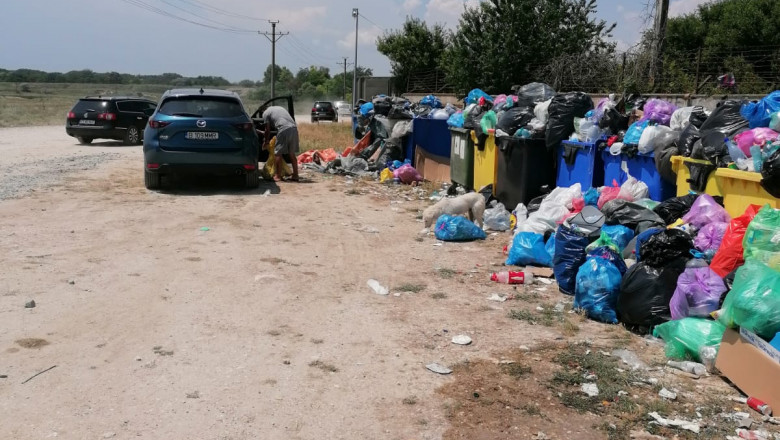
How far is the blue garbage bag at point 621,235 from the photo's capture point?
19.6 ft

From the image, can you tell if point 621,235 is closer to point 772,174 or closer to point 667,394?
point 772,174

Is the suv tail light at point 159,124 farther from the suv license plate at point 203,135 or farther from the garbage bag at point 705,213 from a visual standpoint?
the garbage bag at point 705,213

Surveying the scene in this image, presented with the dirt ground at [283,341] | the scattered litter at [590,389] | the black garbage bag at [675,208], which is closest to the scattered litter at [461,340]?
the dirt ground at [283,341]

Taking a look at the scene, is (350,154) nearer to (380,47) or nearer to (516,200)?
(516,200)

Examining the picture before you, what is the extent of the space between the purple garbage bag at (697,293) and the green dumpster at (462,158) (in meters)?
6.59

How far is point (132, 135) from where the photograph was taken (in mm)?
20625

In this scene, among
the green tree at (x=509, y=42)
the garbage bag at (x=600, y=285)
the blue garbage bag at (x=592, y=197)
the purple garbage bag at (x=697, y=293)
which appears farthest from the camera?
the green tree at (x=509, y=42)

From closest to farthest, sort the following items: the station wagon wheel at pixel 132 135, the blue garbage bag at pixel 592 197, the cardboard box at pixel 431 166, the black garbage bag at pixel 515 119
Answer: the blue garbage bag at pixel 592 197 < the black garbage bag at pixel 515 119 < the cardboard box at pixel 431 166 < the station wagon wheel at pixel 132 135

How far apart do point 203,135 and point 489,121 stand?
4334mm

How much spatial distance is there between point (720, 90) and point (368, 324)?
13.0 meters

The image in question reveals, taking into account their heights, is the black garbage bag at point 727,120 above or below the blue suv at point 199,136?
above

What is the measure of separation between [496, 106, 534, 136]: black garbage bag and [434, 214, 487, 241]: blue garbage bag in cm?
213

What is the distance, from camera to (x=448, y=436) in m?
3.40

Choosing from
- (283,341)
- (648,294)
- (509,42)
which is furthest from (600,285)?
(509,42)
